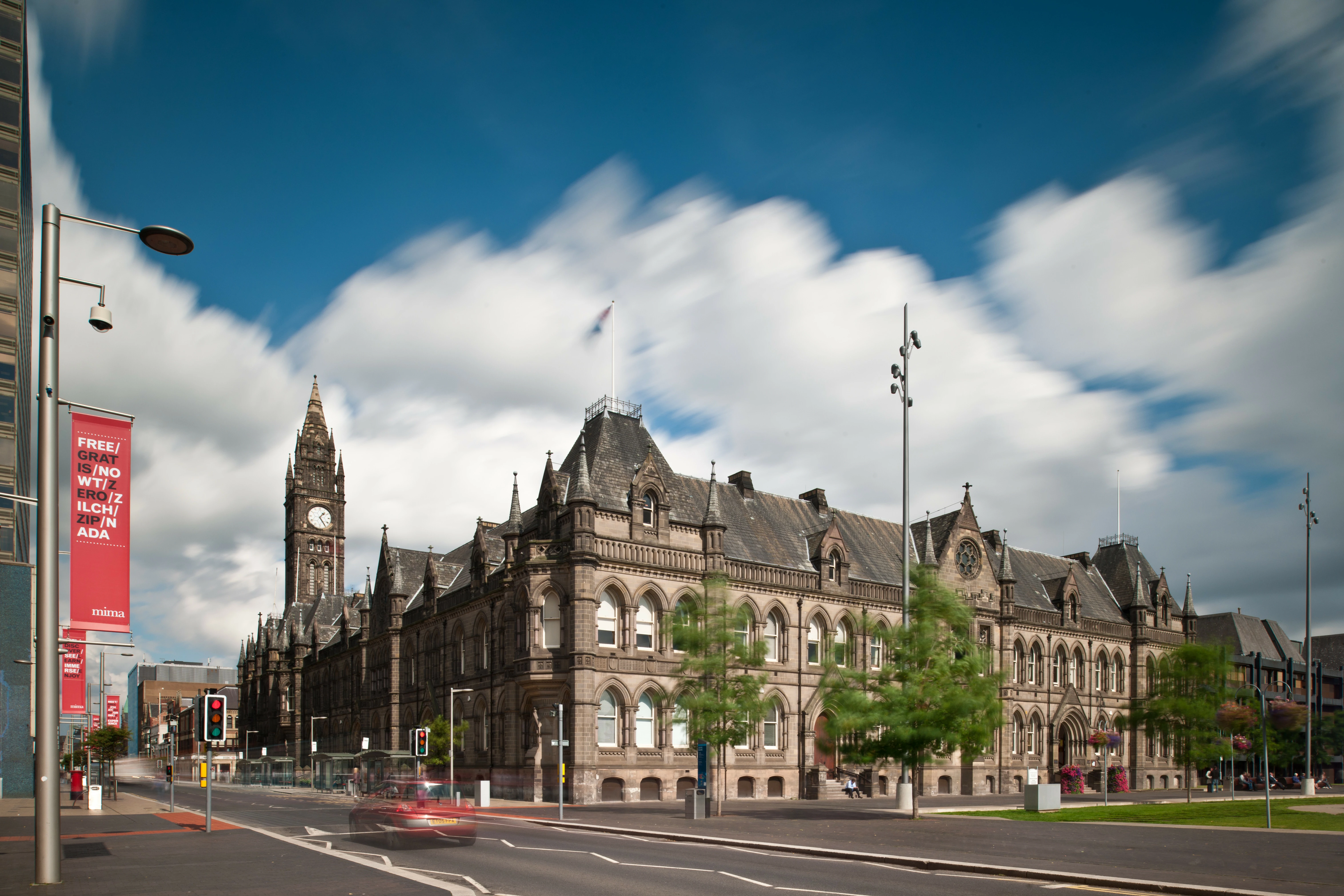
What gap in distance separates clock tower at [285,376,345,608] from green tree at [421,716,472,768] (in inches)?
2419

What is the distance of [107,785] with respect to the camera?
7125 centimetres

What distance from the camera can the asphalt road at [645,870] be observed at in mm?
15797

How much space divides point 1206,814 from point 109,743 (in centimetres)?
5864

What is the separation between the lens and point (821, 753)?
53344 millimetres

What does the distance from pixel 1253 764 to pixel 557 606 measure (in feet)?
205

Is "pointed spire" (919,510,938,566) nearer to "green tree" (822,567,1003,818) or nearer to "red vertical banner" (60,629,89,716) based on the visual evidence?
"green tree" (822,567,1003,818)

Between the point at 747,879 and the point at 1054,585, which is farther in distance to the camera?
the point at 1054,585

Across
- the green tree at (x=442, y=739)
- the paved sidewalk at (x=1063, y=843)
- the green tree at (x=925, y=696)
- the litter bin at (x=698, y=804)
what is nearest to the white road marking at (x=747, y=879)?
the paved sidewalk at (x=1063, y=843)

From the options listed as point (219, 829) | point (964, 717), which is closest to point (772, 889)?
point (219, 829)

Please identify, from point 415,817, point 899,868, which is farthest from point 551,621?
point 899,868

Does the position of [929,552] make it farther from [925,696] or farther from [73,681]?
[73,681]

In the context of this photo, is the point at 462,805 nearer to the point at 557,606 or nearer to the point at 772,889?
the point at 772,889

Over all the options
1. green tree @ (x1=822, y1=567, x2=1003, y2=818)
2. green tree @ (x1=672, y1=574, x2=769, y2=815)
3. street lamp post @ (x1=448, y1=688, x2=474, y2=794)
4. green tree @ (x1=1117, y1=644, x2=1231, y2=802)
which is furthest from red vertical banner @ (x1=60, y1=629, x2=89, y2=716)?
green tree @ (x1=1117, y1=644, x2=1231, y2=802)

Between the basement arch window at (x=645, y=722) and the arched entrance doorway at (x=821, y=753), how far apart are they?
856 centimetres
